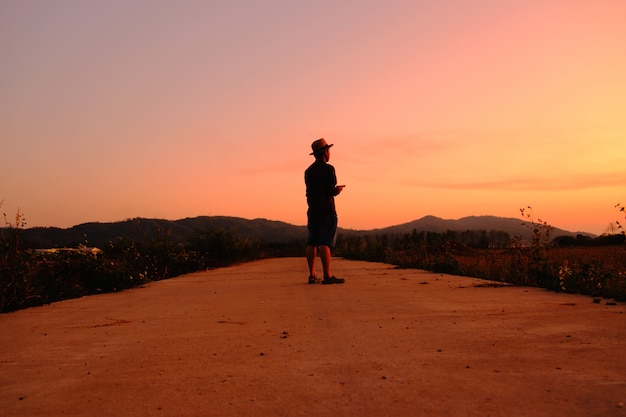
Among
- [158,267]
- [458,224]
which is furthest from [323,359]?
[458,224]

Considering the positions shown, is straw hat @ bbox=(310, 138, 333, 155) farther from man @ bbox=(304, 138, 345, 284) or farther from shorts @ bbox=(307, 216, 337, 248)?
shorts @ bbox=(307, 216, 337, 248)

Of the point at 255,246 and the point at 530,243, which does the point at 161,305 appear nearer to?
the point at 530,243

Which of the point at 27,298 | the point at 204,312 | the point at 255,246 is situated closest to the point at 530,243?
the point at 204,312

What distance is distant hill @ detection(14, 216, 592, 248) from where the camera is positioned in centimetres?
1442

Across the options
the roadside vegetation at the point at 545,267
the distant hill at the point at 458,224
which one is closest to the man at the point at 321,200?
the roadside vegetation at the point at 545,267

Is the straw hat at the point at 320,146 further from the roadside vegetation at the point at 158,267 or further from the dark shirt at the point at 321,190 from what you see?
the roadside vegetation at the point at 158,267

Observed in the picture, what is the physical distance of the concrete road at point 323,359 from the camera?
2.77m

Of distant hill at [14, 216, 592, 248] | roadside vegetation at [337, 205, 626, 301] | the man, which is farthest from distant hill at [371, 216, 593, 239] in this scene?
the man

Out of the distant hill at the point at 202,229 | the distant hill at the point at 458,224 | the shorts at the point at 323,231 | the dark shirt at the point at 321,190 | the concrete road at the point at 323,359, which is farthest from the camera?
the distant hill at the point at 458,224

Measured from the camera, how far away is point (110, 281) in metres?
9.29

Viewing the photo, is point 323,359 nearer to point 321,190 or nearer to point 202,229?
point 321,190

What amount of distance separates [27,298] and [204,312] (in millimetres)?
2282

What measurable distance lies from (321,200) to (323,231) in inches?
19.3

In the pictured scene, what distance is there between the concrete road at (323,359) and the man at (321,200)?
3.07 meters
